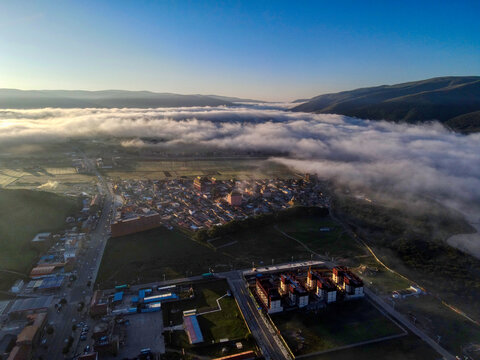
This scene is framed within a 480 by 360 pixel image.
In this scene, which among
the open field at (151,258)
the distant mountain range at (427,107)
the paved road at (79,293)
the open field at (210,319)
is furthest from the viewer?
the distant mountain range at (427,107)

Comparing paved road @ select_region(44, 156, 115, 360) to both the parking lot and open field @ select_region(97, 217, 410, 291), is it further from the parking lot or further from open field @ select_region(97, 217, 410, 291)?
the parking lot

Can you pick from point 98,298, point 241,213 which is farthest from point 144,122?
point 98,298

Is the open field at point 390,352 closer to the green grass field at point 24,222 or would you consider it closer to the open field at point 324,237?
the open field at point 324,237

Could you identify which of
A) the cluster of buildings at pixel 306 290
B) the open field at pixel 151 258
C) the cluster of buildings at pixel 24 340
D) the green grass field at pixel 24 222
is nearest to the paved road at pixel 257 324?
the cluster of buildings at pixel 306 290

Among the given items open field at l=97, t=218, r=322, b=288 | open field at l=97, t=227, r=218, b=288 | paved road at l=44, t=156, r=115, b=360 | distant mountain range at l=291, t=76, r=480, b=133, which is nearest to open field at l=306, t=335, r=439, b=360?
open field at l=97, t=218, r=322, b=288

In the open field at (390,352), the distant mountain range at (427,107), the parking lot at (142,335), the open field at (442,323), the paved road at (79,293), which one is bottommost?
the open field at (390,352)

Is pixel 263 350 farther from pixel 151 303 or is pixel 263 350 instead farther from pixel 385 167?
pixel 385 167

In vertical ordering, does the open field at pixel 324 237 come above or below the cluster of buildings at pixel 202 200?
below
